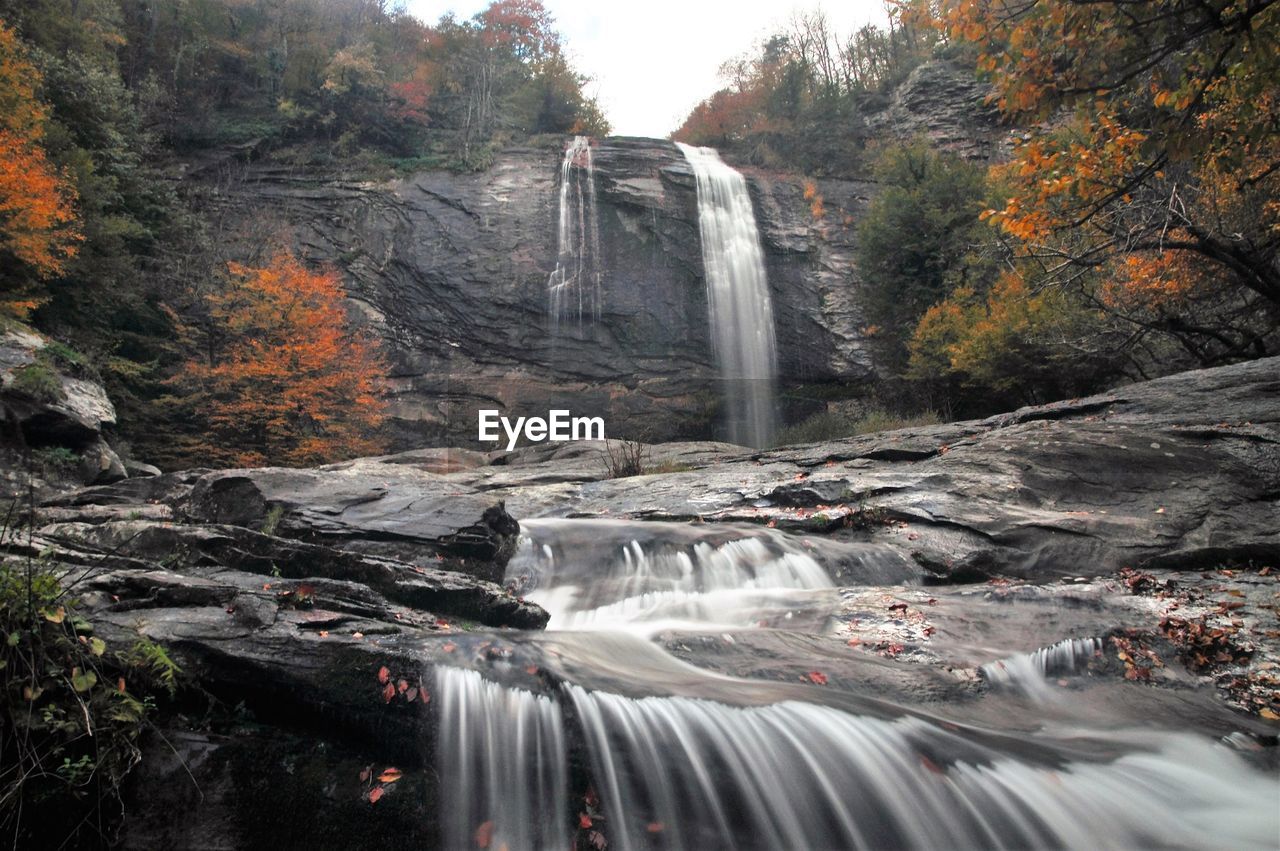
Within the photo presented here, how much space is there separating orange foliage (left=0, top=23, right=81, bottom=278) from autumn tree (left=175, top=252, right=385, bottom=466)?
3783 millimetres

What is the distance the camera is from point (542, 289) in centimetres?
2536

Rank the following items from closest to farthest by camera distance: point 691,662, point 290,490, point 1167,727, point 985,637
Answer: point 1167,727, point 691,662, point 985,637, point 290,490

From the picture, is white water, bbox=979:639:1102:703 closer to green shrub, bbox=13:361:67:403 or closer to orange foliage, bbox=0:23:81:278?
green shrub, bbox=13:361:67:403

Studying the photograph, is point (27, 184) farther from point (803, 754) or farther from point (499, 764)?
point (803, 754)

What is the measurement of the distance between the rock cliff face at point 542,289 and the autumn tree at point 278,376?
355cm

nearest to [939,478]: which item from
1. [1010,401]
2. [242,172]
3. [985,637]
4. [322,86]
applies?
[985,637]

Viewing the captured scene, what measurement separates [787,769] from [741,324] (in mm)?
22446

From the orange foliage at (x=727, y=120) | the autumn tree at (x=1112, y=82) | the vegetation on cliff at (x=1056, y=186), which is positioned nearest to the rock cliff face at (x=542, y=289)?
the vegetation on cliff at (x=1056, y=186)

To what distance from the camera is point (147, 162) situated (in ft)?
79.4

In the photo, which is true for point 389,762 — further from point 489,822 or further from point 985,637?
point 985,637

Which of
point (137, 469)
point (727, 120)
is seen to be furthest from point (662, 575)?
point (727, 120)

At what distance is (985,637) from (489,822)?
13.0 ft

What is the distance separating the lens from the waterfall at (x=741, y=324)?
82.4ft

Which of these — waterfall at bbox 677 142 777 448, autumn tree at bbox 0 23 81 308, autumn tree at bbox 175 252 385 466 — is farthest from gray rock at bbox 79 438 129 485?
waterfall at bbox 677 142 777 448
